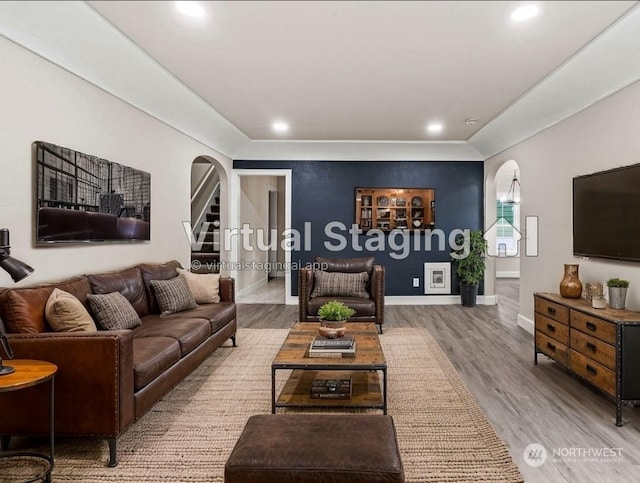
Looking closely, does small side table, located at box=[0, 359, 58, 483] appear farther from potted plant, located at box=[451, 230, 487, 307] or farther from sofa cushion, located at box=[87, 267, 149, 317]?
potted plant, located at box=[451, 230, 487, 307]

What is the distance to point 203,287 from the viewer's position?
413 centimetres

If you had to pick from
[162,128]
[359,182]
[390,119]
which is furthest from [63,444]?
[359,182]

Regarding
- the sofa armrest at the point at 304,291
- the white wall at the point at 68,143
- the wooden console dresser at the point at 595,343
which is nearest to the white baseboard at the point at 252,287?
the sofa armrest at the point at 304,291

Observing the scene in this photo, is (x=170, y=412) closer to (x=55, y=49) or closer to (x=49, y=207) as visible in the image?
(x=49, y=207)

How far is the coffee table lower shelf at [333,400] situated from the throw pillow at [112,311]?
1.29 meters

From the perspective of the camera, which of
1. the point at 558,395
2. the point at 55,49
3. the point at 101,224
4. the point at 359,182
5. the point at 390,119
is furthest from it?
the point at 359,182

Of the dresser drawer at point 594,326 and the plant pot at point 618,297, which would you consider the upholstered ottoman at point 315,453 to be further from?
the plant pot at point 618,297

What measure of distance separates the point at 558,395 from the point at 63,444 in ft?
11.5

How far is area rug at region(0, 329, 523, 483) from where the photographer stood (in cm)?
207

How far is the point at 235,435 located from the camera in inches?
96.8

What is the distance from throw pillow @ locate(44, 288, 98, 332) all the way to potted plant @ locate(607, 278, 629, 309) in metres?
3.84

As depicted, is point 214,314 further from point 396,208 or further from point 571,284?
point 396,208

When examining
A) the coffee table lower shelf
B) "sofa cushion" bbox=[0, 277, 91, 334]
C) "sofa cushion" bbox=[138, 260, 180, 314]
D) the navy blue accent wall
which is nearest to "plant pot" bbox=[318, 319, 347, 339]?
the coffee table lower shelf

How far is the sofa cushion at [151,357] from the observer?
7.70 ft
